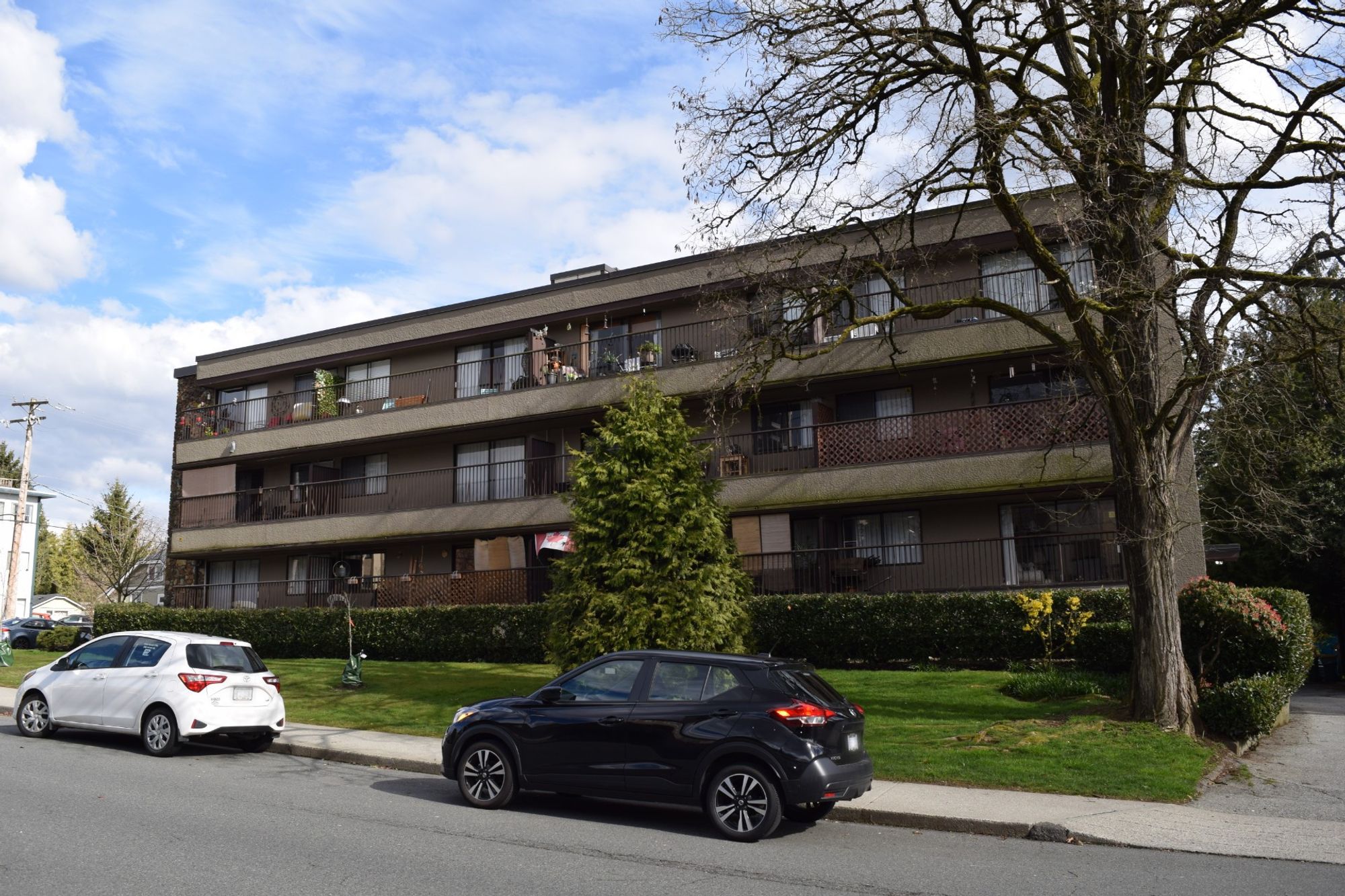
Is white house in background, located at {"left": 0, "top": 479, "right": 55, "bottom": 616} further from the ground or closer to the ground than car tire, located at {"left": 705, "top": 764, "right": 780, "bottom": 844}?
further from the ground

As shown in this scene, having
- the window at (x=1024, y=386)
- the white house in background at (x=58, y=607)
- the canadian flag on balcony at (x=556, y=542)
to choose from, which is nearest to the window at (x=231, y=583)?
the canadian flag on balcony at (x=556, y=542)

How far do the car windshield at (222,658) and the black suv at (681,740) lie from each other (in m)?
4.82

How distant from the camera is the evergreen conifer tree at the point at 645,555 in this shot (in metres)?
16.5

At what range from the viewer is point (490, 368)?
3120 centimetres

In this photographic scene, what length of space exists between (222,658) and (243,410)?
78.0ft

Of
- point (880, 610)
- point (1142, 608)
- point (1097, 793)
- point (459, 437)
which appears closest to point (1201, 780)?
point (1097, 793)

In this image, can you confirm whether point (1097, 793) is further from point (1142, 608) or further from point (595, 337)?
point (595, 337)

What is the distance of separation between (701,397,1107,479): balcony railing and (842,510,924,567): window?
1.75m

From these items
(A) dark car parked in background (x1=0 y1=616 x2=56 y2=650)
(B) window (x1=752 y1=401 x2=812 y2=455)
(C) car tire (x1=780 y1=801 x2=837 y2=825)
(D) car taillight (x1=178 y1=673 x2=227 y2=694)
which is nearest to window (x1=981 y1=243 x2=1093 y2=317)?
(B) window (x1=752 y1=401 x2=812 y2=455)

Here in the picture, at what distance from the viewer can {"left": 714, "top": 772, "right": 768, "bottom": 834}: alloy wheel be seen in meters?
8.92

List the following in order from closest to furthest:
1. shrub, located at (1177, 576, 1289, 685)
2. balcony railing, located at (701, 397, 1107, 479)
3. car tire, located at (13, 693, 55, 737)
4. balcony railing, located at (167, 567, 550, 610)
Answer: car tire, located at (13, 693, 55, 737)
shrub, located at (1177, 576, 1289, 685)
balcony railing, located at (701, 397, 1107, 479)
balcony railing, located at (167, 567, 550, 610)

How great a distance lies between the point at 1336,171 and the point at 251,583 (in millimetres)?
29700

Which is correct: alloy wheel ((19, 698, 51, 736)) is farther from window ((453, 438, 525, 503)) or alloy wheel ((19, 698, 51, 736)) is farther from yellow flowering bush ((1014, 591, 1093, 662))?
yellow flowering bush ((1014, 591, 1093, 662))

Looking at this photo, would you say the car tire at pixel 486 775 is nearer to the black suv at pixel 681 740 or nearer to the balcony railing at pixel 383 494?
the black suv at pixel 681 740
